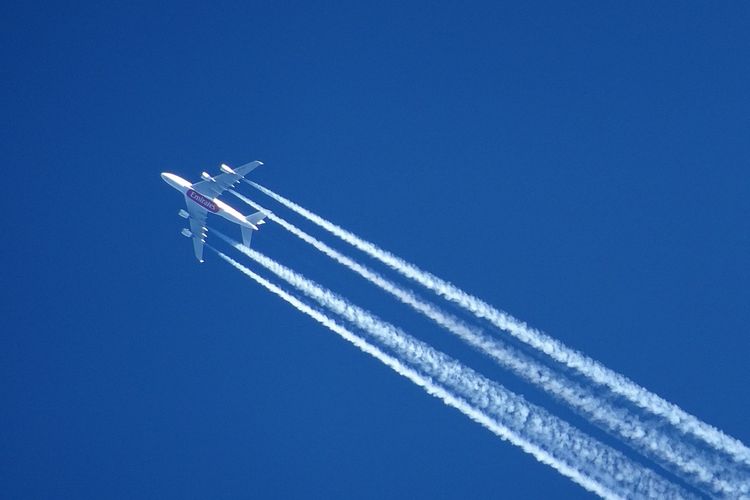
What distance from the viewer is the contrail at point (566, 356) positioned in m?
34.6

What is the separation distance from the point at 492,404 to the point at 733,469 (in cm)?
930

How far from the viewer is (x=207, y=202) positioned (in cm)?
4416

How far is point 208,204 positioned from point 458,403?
16225mm

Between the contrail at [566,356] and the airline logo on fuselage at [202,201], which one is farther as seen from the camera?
the airline logo on fuselage at [202,201]

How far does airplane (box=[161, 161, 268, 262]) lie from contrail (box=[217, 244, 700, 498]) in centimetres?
853

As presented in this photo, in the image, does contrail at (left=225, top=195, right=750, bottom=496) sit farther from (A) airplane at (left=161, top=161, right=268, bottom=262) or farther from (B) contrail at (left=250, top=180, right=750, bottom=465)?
(A) airplane at (left=161, top=161, right=268, bottom=262)

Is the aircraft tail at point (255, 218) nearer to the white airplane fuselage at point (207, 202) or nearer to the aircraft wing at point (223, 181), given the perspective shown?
the white airplane fuselage at point (207, 202)

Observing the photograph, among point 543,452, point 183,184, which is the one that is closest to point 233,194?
point 183,184

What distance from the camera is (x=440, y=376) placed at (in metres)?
37.2

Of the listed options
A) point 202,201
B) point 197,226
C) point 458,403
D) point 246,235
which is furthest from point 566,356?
point 197,226

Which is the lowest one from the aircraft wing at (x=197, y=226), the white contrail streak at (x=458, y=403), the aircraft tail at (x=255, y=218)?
the white contrail streak at (x=458, y=403)

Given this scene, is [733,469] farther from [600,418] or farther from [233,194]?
[233,194]

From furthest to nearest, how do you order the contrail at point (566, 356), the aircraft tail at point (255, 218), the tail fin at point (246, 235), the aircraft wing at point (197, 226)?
the aircraft wing at point (197, 226) → the tail fin at point (246, 235) → the aircraft tail at point (255, 218) → the contrail at point (566, 356)

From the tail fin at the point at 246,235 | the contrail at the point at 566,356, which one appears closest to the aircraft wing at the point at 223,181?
the tail fin at the point at 246,235
